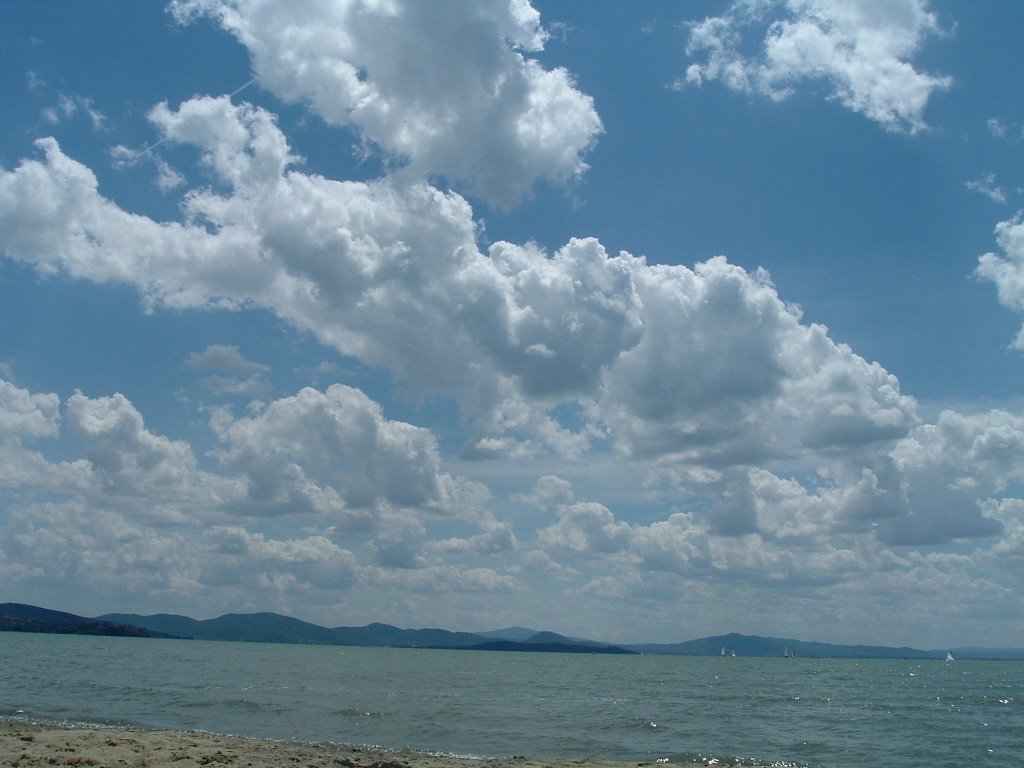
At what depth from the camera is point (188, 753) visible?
28469mm

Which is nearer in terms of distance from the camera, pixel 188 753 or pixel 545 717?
pixel 188 753

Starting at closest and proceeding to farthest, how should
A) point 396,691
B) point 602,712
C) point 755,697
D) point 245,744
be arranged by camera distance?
point 245,744 < point 602,712 < point 396,691 < point 755,697

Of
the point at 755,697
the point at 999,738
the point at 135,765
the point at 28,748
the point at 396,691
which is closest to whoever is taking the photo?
the point at 135,765

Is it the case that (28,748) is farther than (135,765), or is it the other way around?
(28,748)

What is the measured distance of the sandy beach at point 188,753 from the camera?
26469 millimetres

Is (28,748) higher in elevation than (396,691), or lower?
higher

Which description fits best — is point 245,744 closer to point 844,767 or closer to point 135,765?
point 135,765

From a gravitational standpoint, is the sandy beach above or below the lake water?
above

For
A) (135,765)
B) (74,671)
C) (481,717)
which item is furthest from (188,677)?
(135,765)

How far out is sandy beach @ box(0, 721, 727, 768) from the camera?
26469 millimetres

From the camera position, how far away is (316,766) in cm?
2703

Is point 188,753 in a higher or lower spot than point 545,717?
higher

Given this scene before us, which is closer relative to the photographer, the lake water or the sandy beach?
the sandy beach

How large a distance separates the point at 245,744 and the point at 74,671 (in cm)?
5459
